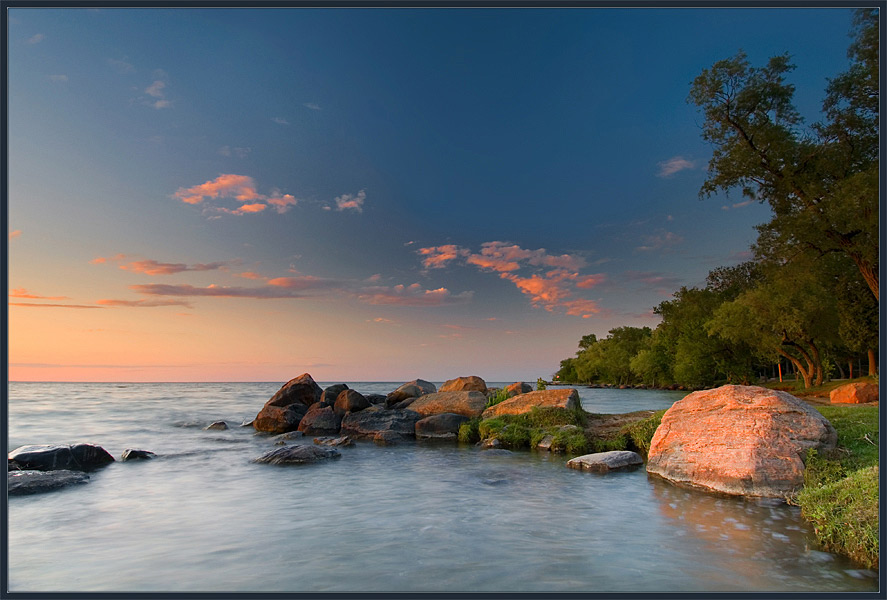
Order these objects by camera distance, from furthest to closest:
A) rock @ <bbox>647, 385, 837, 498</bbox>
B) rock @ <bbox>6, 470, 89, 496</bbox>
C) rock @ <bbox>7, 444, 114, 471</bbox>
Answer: rock @ <bbox>7, 444, 114, 471</bbox> < rock @ <bbox>6, 470, 89, 496</bbox> < rock @ <bbox>647, 385, 837, 498</bbox>

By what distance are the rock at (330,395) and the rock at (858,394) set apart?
26.3m

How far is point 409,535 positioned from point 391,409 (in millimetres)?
16593

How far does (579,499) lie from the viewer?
11258mm

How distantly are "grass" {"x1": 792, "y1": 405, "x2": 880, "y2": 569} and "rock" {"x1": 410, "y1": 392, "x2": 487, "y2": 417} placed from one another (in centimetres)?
1394

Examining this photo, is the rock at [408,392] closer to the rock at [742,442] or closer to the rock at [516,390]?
the rock at [516,390]

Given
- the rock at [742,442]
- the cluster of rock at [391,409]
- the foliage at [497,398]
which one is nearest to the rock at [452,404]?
the cluster of rock at [391,409]

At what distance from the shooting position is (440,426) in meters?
22.1

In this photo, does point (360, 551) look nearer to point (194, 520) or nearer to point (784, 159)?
point (194, 520)

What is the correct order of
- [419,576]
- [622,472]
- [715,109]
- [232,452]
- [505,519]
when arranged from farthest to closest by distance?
1. [715,109]
2. [232,452]
3. [622,472]
4. [505,519]
5. [419,576]

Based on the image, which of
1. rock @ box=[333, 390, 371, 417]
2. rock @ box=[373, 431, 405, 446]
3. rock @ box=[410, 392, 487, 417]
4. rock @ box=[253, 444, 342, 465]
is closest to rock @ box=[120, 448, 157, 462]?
rock @ box=[253, 444, 342, 465]

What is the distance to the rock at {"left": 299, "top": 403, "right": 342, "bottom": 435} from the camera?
79.9 ft

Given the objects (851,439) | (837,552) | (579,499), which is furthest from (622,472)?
(837,552)

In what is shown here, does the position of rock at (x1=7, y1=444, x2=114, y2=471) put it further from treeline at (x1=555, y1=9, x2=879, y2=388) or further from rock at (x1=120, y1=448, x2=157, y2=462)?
treeline at (x1=555, y1=9, x2=879, y2=388)

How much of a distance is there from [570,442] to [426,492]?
711cm
